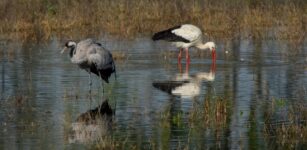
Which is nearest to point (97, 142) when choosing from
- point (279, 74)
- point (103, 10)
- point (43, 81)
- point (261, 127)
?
point (261, 127)

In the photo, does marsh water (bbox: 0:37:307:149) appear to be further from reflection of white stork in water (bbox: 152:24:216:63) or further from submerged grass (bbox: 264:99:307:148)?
reflection of white stork in water (bbox: 152:24:216:63)

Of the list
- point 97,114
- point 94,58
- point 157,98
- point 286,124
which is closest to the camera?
point 286,124

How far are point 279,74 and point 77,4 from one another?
14672mm

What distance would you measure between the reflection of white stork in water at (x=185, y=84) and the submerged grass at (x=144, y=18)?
23.1 ft

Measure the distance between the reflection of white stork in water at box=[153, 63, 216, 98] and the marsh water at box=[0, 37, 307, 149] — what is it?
0.39 feet

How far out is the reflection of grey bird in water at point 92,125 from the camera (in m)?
11.5

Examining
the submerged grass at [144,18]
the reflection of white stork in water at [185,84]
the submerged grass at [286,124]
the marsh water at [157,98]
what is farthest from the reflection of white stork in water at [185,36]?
the submerged grass at [286,124]

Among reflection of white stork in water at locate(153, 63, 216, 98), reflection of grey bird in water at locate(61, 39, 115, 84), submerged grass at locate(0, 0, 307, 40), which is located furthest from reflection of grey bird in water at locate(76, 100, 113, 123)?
submerged grass at locate(0, 0, 307, 40)

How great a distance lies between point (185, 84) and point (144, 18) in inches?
473

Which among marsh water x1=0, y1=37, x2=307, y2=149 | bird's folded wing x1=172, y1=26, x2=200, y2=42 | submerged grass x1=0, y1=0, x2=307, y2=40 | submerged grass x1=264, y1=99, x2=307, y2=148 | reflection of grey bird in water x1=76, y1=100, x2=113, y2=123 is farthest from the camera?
submerged grass x1=0, y1=0, x2=307, y2=40

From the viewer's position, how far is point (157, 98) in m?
15.1

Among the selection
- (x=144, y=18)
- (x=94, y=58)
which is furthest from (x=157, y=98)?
(x=144, y=18)

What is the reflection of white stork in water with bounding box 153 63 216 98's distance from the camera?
15.8 meters

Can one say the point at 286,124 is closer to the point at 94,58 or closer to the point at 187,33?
the point at 94,58
